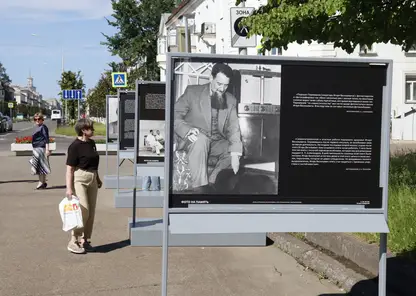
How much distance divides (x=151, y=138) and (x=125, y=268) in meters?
4.25

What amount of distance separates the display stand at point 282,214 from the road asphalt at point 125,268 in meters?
1.56

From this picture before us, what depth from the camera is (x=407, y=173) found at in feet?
31.8

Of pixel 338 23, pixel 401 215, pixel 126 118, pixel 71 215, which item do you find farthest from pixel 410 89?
pixel 71 215

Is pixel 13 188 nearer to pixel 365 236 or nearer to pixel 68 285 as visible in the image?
pixel 68 285

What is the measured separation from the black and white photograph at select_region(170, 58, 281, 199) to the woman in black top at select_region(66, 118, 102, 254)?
11.7 feet

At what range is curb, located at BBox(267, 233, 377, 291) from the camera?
588 cm

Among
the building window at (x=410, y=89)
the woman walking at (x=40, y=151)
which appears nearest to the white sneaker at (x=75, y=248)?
the woman walking at (x=40, y=151)

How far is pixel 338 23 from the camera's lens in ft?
29.9

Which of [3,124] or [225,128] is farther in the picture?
[3,124]

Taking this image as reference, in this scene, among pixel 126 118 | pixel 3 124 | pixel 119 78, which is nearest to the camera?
pixel 126 118

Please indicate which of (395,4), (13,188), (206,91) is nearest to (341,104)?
(206,91)

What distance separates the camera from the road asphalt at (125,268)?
5953 millimetres

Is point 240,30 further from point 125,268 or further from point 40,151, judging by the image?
point 40,151

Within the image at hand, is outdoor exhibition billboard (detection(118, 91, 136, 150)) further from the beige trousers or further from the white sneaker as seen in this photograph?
the white sneaker
